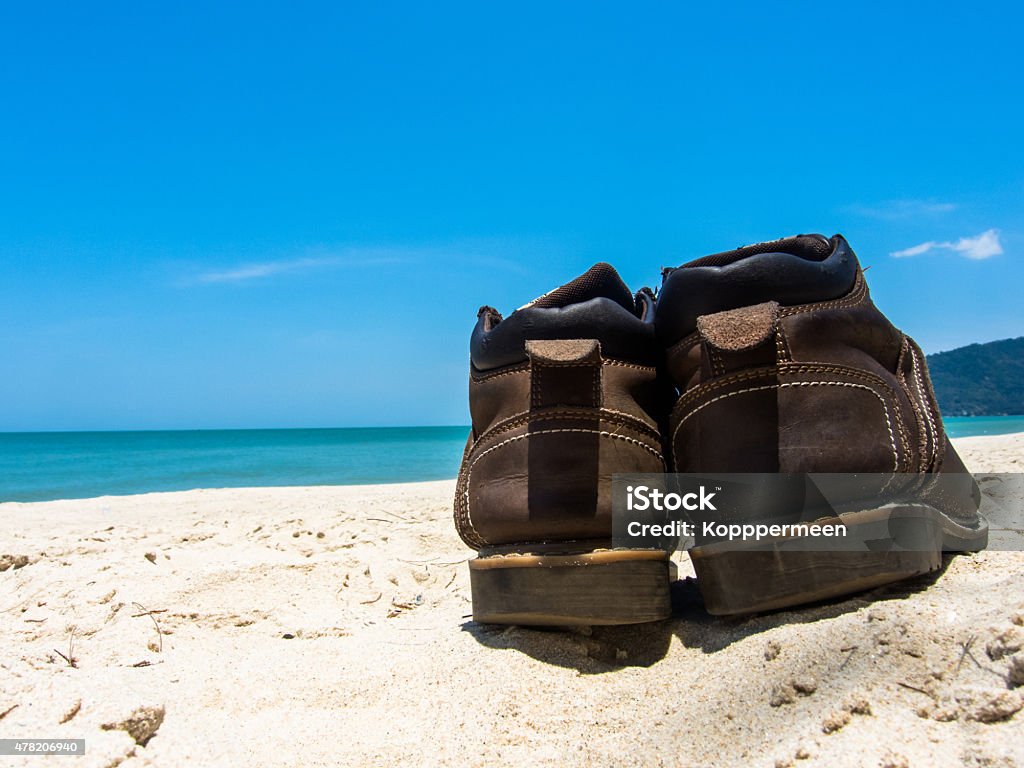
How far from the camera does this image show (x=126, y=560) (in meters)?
2.62

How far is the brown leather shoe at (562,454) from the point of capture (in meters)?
1.42

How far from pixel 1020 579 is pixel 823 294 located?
69 centimetres

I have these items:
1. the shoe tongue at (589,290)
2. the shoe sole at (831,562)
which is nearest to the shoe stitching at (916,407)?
the shoe sole at (831,562)

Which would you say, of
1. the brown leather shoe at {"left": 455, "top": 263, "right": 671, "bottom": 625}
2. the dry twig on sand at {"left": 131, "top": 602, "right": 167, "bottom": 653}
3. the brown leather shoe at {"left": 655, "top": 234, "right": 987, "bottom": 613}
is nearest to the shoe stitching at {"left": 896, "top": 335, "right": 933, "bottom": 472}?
the brown leather shoe at {"left": 655, "top": 234, "right": 987, "bottom": 613}

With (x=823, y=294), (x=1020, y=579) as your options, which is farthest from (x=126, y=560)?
(x=1020, y=579)

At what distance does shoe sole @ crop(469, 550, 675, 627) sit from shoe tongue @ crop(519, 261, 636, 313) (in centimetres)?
66

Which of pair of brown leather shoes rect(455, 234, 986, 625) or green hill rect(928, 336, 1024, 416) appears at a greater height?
green hill rect(928, 336, 1024, 416)

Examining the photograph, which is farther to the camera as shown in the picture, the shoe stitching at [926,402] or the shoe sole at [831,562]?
the shoe stitching at [926,402]

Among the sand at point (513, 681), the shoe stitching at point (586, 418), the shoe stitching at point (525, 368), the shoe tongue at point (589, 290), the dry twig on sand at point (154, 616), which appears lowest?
the dry twig on sand at point (154, 616)

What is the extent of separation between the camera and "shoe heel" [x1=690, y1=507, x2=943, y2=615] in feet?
4.16

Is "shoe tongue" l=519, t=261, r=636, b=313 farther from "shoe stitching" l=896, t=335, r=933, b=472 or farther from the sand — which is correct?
the sand

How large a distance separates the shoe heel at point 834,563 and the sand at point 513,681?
2.0 inches

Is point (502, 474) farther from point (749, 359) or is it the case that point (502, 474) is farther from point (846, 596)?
point (846, 596)

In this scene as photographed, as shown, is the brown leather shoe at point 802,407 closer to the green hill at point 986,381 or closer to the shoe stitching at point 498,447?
the shoe stitching at point 498,447
